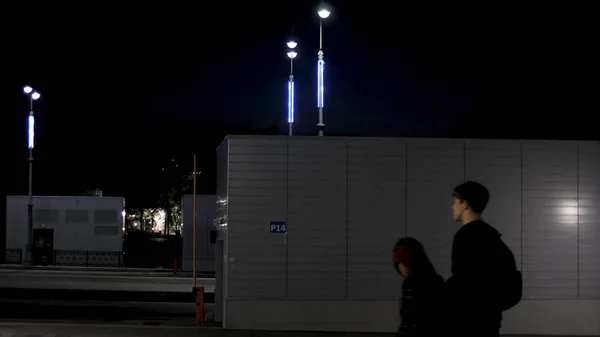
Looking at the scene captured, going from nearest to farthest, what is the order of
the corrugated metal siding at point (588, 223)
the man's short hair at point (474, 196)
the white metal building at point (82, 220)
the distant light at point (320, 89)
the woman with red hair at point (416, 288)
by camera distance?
the man's short hair at point (474, 196)
the woman with red hair at point (416, 288)
the corrugated metal siding at point (588, 223)
the distant light at point (320, 89)
the white metal building at point (82, 220)

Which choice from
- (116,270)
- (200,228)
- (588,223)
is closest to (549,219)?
(588,223)

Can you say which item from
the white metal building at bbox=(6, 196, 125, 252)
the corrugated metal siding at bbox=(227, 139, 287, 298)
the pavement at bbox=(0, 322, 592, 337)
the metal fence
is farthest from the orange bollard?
the metal fence

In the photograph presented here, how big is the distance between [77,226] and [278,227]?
21.5 metres

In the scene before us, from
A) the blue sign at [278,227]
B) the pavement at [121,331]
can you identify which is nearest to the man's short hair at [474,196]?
the pavement at [121,331]

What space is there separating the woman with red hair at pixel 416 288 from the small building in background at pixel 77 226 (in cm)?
3044

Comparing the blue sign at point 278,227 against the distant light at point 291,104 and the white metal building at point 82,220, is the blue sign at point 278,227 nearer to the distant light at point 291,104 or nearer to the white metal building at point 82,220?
the distant light at point 291,104

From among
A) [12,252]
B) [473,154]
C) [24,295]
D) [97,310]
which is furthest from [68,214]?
[473,154]

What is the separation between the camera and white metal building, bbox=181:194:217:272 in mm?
29031

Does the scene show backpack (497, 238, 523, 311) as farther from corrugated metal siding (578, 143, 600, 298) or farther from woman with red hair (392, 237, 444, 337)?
corrugated metal siding (578, 143, 600, 298)

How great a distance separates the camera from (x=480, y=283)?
12.3ft

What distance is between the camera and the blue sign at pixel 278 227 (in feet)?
50.4

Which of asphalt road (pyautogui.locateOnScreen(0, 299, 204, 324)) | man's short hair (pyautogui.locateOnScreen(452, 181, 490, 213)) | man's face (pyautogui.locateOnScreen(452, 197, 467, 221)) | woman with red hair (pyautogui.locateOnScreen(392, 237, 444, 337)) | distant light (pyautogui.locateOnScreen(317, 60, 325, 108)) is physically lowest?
asphalt road (pyautogui.locateOnScreen(0, 299, 204, 324))

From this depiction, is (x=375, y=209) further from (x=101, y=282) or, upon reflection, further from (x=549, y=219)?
(x=101, y=282)

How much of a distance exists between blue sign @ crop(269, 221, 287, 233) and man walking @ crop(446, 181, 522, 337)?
450 inches
